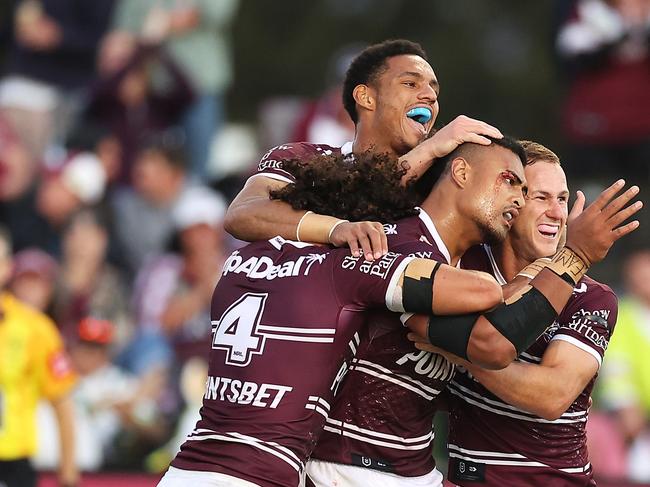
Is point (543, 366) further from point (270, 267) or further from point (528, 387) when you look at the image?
point (270, 267)

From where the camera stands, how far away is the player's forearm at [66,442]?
26.8ft

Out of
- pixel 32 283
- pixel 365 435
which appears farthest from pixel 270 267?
pixel 32 283

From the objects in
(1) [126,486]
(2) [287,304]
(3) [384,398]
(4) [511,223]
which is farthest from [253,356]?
(1) [126,486]

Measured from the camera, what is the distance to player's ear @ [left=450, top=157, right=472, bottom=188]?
4952 mm

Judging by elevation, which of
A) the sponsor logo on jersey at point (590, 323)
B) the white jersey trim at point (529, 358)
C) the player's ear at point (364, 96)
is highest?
the player's ear at point (364, 96)

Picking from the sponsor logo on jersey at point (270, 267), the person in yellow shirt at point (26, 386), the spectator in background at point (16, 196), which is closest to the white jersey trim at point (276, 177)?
the sponsor logo on jersey at point (270, 267)

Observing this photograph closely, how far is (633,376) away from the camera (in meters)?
9.63

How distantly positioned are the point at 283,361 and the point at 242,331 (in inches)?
7.3

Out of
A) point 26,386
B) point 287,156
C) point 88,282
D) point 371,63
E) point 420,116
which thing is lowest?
point 26,386

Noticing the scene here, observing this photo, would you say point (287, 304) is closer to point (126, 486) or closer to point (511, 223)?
point (511, 223)

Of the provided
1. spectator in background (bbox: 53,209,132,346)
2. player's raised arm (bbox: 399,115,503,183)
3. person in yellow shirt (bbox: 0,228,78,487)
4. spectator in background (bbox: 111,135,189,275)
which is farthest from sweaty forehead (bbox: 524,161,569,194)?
spectator in background (bbox: 111,135,189,275)

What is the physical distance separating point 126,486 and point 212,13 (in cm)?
443

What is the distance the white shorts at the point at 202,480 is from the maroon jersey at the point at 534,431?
116 cm

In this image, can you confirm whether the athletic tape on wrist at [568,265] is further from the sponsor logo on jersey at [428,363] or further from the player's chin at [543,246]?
the sponsor logo on jersey at [428,363]
